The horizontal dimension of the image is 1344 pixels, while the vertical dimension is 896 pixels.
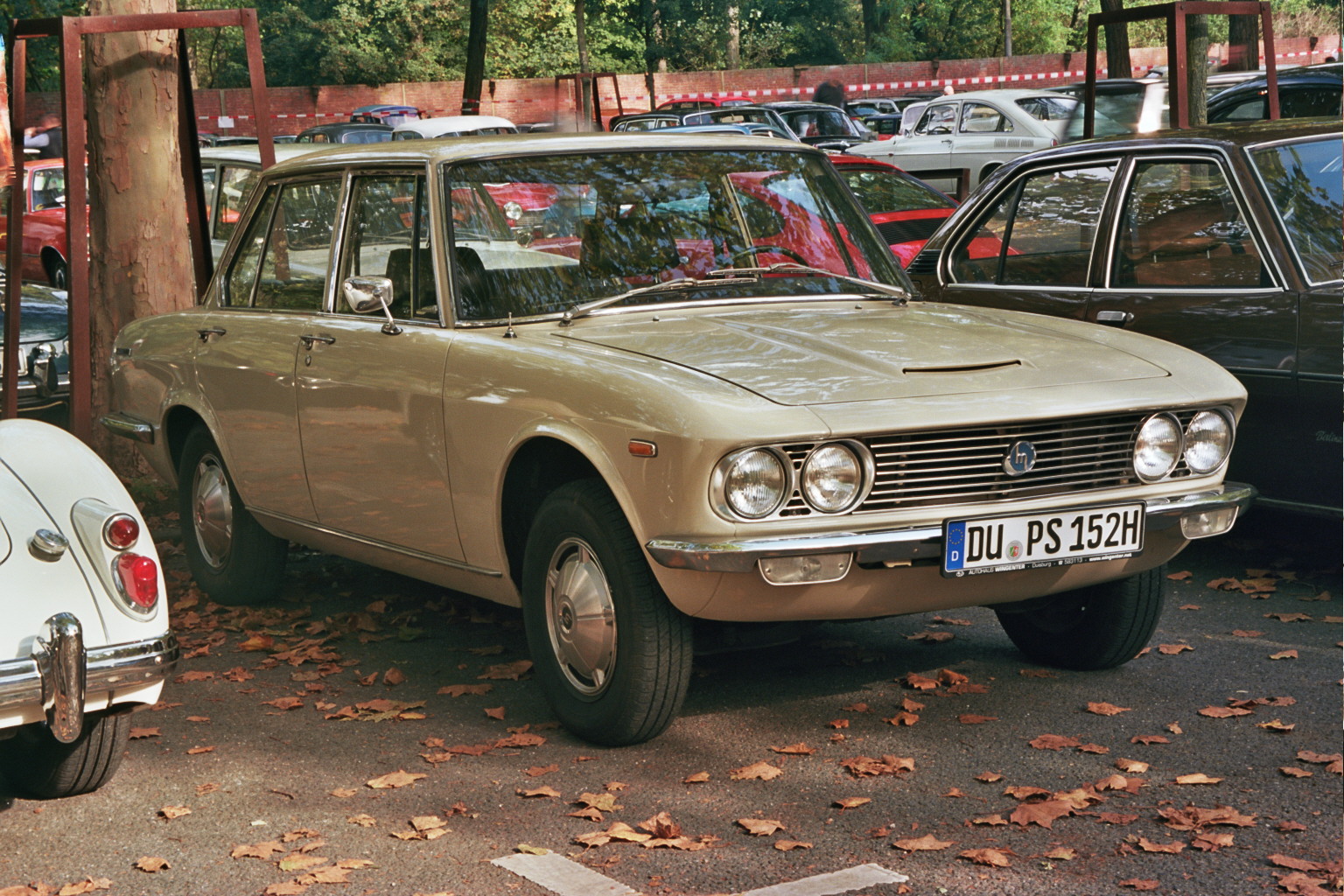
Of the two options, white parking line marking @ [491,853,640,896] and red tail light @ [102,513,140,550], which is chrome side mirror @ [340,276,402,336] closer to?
red tail light @ [102,513,140,550]

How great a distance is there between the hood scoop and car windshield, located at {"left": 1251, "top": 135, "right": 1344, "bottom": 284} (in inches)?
75.0

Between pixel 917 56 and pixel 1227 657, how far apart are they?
196 feet

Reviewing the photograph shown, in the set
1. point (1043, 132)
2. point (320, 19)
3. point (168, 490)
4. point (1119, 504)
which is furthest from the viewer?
point (320, 19)

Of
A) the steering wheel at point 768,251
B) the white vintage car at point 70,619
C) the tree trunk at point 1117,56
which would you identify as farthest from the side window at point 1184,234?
the tree trunk at point 1117,56

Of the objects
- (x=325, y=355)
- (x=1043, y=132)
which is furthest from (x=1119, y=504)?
(x=1043, y=132)

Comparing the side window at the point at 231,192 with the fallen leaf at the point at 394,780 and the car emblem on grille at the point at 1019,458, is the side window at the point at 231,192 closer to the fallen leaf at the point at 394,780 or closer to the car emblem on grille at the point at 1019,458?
the fallen leaf at the point at 394,780

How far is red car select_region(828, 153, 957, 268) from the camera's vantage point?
41.4 ft

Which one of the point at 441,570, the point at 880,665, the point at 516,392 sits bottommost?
the point at 880,665

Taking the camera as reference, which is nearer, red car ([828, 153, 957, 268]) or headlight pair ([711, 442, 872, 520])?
headlight pair ([711, 442, 872, 520])

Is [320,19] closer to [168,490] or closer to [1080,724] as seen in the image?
[168,490]

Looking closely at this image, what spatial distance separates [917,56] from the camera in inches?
2472

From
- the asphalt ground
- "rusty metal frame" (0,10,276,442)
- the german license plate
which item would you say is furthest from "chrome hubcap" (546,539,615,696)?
"rusty metal frame" (0,10,276,442)

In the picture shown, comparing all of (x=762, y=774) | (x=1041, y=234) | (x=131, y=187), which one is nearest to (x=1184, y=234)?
(x=1041, y=234)

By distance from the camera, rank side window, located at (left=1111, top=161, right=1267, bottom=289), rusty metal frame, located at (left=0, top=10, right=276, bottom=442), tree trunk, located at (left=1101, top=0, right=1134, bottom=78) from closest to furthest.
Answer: side window, located at (left=1111, top=161, right=1267, bottom=289), rusty metal frame, located at (left=0, top=10, right=276, bottom=442), tree trunk, located at (left=1101, top=0, right=1134, bottom=78)
